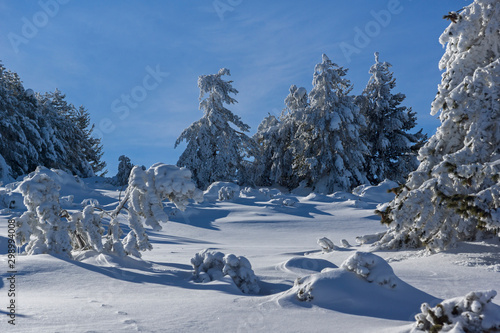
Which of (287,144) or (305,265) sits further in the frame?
(287,144)

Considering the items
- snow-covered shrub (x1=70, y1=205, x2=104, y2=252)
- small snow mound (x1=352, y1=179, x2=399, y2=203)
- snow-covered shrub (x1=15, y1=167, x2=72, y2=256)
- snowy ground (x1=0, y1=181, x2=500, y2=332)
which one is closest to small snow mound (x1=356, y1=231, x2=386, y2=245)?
snowy ground (x1=0, y1=181, x2=500, y2=332)

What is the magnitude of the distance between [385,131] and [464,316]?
80.6 feet

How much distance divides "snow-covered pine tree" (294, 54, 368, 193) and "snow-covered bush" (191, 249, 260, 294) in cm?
1746

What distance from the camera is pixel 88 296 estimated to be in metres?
3.75

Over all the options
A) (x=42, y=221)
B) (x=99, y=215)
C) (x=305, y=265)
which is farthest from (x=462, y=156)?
(x=42, y=221)

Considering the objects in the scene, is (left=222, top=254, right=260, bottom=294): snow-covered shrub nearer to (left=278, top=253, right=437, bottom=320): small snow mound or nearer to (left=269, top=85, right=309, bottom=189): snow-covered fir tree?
(left=278, top=253, right=437, bottom=320): small snow mound

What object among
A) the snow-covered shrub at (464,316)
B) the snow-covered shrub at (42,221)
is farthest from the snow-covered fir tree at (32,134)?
the snow-covered shrub at (464,316)

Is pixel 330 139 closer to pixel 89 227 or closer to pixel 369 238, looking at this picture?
pixel 369 238

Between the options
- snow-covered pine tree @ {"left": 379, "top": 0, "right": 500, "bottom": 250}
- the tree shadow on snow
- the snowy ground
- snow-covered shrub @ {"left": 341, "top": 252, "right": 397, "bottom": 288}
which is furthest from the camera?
snow-covered pine tree @ {"left": 379, "top": 0, "right": 500, "bottom": 250}

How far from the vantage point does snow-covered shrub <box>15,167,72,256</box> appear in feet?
17.9

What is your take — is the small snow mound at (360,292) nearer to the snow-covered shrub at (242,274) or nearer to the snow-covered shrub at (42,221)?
the snow-covered shrub at (242,274)

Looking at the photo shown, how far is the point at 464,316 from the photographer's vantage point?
239 cm

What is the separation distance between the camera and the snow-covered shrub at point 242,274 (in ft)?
14.0

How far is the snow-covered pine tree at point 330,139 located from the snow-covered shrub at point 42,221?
1721 centimetres
